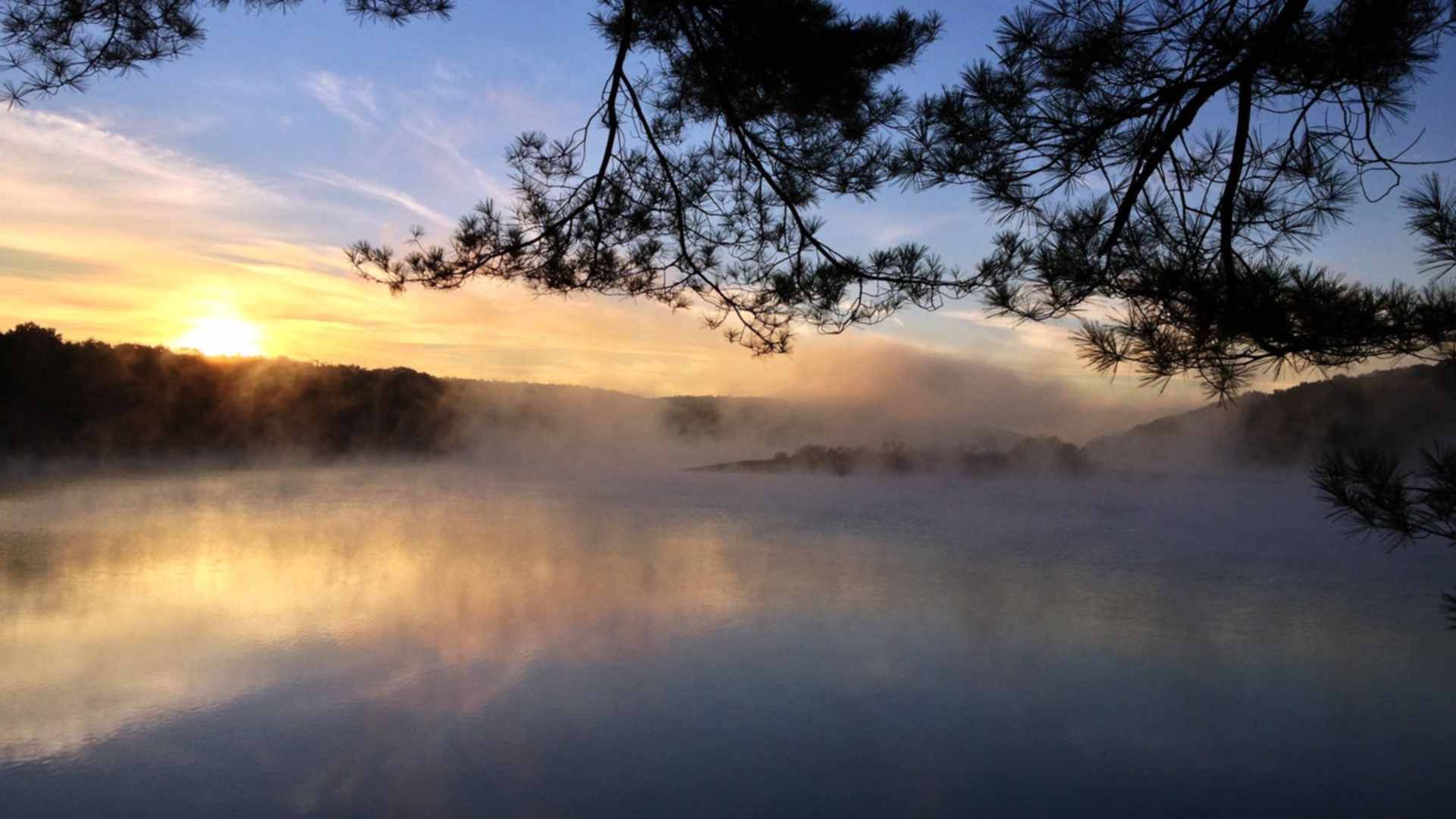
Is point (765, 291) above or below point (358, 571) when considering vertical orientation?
above

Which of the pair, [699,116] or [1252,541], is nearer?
[699,116]

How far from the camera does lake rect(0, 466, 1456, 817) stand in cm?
152

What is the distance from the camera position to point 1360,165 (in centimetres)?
215

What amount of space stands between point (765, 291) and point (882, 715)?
1.64m

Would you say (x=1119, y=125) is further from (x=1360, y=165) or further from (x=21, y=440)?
(x=21, y=440)

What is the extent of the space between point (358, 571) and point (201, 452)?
5.92 m

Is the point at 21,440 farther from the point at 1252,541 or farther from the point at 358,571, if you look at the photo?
the point at 1252,541

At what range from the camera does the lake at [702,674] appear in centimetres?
152

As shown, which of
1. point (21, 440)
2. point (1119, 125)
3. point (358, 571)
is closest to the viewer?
point (1119, 125)

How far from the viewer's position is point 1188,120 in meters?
2.20

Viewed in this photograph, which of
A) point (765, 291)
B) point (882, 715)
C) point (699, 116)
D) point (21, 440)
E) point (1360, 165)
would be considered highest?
point (699, 116)

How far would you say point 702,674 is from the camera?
83.1 inches

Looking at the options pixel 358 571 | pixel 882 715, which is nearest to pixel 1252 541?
pixel 882 715

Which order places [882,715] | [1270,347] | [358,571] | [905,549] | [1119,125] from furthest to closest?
[905,549] < [358,571] < [1119,125] < [1270,347] < [882,715]
